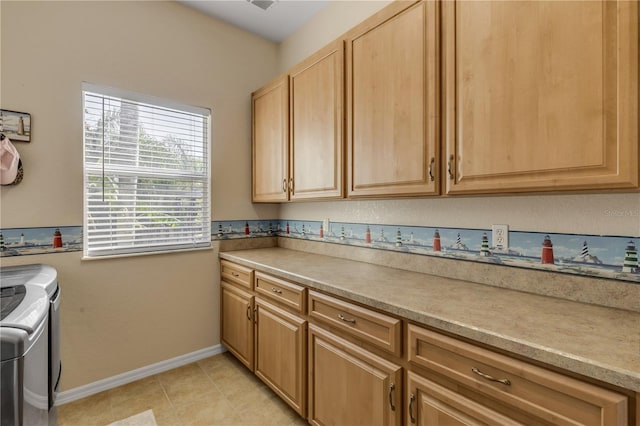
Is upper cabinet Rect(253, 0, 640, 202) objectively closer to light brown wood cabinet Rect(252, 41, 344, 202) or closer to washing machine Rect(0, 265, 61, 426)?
light brown wood cabinet Rect(252, 41, 344, 202)

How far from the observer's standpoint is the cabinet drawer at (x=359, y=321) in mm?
1254

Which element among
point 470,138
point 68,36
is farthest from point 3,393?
point 68,36

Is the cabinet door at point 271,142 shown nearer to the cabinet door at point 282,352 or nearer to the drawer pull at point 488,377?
the cabinet door at point 282,352

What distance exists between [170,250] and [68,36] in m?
1.60

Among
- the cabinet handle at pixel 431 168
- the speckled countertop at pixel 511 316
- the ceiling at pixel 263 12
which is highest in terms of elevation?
the ceiling at pixel 263 12

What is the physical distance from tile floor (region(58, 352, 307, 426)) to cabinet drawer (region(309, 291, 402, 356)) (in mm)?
806

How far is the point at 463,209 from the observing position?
5.50 ft

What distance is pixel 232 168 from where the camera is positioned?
109 inches

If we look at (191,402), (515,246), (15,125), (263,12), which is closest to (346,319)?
(515,246)

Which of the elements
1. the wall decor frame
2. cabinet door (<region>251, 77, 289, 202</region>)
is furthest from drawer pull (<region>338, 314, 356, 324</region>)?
the wall decor frame

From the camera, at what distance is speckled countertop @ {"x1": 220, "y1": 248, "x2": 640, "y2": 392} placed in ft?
2.62

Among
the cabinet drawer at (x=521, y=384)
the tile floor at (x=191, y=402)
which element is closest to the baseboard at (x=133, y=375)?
the tile floor at (x=191, y=402)

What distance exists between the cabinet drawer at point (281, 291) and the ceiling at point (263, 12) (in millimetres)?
2144

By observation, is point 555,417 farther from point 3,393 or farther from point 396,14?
point 396,14
